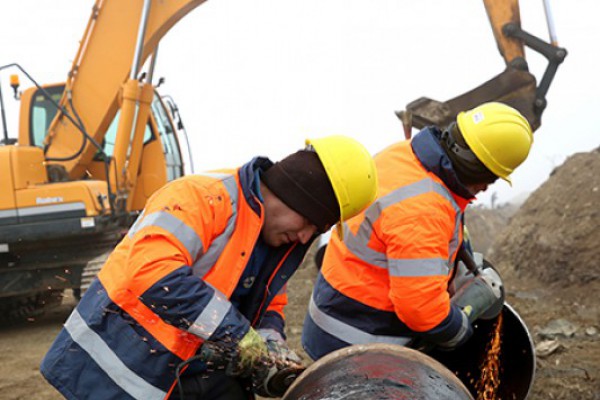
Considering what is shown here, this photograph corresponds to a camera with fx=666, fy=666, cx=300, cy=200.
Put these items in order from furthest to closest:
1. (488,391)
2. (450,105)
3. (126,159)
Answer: (126,159), (450,105), (488,391)

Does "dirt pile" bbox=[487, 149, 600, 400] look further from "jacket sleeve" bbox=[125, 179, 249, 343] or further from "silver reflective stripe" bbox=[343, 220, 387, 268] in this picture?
"jacket sleeve" bbox=[125, 179, 249, 343]

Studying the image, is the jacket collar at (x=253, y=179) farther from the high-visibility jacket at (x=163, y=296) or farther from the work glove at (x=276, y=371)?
the work glove at (x=276, y=371)

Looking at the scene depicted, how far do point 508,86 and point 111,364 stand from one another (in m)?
4.86

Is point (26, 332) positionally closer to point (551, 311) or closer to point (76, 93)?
point (76, 93)

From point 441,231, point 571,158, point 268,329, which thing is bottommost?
point 571,158

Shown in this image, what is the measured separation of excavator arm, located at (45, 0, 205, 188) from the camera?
7562mm

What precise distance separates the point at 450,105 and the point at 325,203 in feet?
13.7

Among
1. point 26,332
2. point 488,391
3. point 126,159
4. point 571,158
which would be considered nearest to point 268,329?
point 488,391

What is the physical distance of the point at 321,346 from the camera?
3180mm

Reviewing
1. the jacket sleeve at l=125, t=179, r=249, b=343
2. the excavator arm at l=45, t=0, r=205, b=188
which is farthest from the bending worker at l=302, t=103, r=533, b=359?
Answer: the excavator arm at l=45, t=0, r=205, b=188

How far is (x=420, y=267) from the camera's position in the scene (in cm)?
269

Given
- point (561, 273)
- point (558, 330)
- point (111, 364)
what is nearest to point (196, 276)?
point (111, 364)

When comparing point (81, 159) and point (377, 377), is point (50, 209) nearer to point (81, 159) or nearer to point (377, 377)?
point (81, 159)

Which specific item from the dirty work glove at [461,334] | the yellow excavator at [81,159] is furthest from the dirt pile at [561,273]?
the yellow excavator at [81,159]
